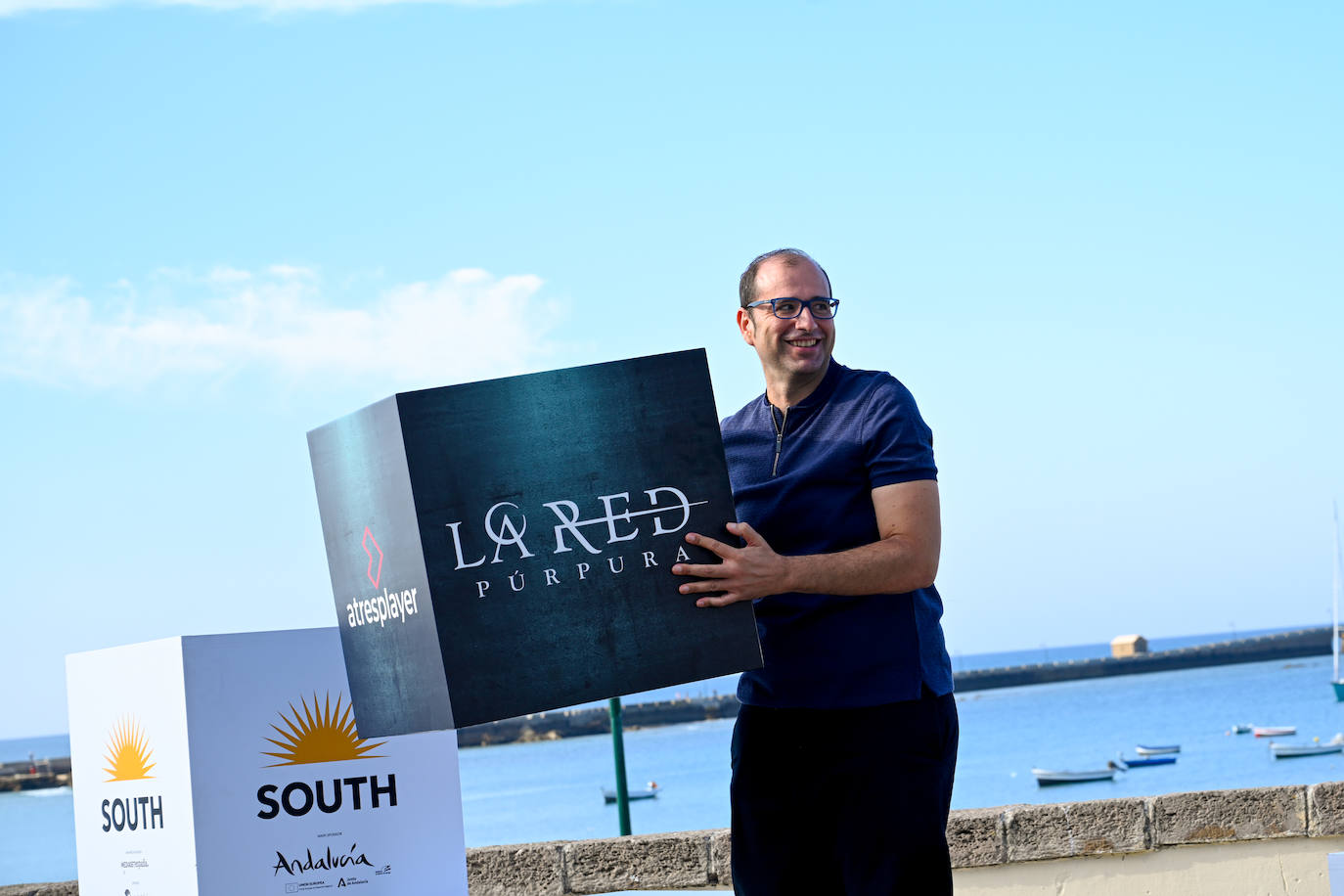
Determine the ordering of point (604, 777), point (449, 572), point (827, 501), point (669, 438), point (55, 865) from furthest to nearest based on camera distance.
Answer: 1. point (604, 777)
2. point (55, 865)
3. point (827, 501)
4. point (669, 438)
5. point (449, 572)

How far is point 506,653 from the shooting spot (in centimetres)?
220

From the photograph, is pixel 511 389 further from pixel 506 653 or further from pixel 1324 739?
pixel 1324 739

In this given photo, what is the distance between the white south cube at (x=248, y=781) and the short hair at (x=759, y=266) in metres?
1.07

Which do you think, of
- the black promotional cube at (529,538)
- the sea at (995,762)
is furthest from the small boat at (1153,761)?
the black promotional cube at (529,538)

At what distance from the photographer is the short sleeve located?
98.0 inches

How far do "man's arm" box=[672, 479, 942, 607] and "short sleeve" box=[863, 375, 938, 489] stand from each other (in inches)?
0.9

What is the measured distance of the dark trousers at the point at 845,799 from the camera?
97.2 inches

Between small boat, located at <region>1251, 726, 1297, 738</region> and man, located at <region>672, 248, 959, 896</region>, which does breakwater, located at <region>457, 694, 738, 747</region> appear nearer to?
small boat, located at <region>1251, 726, 1297, 738</region>

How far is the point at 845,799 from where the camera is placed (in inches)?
99.7

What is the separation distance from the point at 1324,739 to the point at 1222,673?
196 ft

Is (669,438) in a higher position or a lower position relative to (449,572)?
higher

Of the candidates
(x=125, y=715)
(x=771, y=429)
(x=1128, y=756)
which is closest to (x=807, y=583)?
(x=771, y=429)

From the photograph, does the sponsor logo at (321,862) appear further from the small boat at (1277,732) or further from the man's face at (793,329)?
the small boat at (1277,732)

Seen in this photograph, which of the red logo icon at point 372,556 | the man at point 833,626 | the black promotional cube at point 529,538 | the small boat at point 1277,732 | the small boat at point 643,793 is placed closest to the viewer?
the black promotional cube at point 529,538
